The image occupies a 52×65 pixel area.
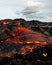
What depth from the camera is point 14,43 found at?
38.9m

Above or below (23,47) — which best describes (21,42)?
above

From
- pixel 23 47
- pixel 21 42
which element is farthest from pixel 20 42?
pixel 23 47

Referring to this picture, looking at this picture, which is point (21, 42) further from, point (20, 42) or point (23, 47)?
point (23, 47)

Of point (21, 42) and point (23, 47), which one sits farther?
point (21, 42)

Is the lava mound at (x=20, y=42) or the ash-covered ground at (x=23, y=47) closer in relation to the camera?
the ash-covered ground at (x=23, y=47)

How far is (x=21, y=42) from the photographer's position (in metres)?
39.3

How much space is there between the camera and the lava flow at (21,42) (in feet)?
120

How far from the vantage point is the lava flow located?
36.5m

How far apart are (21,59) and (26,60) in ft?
3.88

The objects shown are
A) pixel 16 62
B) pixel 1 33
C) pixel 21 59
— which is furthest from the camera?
pixel 1 33

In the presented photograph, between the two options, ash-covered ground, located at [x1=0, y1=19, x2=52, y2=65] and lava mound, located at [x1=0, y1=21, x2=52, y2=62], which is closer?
ash-covered ground, located at [x1=0, y1=19, x2=52, y2=65]

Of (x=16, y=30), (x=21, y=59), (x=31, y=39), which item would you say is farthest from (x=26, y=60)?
(x=16, y=30)

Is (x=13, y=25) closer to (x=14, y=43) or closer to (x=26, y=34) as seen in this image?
(x=26, y=34)

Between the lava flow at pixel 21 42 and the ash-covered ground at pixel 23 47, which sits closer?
the ash-covered ground at pixel 23 47
